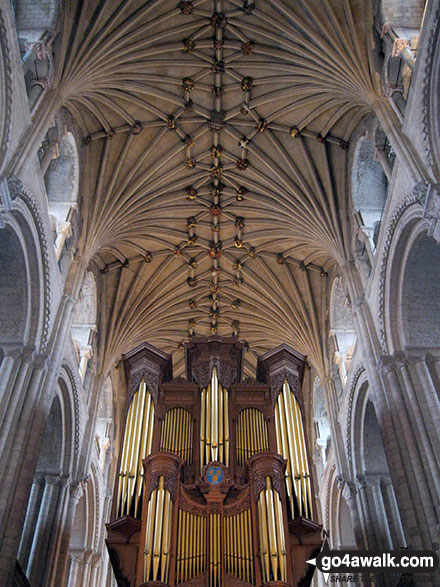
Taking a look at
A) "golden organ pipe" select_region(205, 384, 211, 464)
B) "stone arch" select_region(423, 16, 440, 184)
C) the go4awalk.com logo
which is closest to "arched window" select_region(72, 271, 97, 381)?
"golden organ pipe" select_region(205, 384, 211, 464)

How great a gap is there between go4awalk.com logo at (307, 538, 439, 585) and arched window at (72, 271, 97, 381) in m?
11.6

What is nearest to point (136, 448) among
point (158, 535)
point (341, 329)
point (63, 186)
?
point (158, 535)

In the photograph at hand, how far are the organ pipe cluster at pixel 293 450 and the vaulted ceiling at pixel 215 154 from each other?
5.33 m

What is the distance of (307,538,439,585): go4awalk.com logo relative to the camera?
903 cm

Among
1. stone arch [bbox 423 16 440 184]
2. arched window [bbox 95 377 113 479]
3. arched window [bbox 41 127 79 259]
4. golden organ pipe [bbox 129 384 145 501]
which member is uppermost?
arched window [bbox 41 127 79 259]

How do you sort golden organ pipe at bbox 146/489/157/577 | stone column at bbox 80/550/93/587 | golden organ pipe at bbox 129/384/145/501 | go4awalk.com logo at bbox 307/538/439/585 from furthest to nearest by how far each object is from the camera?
stone column at bbox 80/550/93/587, golden organ pipe at bbox 129/384/145/501, golden organ pipe at bbox 146/489/157/577, go4awalk.com logo at bbox 307/538/439/585

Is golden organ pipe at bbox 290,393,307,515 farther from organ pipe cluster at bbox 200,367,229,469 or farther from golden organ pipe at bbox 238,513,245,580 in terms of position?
organ pipe cluster at bbox 200,367,229,469

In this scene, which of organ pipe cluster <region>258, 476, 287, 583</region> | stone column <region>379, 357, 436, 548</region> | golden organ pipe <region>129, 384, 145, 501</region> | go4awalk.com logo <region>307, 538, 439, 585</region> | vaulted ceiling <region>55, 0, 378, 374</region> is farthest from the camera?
vaulted ceiling <region>55, 0, 378, 374</region>

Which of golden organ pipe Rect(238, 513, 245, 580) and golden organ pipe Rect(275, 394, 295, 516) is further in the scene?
golden organ pipe Rect(275, 394, 295, 516)

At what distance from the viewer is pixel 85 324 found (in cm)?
2123

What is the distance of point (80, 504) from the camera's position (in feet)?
67.7

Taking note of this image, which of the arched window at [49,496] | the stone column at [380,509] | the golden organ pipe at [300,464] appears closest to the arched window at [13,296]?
the arched window at [49,496]

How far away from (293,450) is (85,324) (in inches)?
353

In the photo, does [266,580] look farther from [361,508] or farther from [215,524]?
[361,508]
